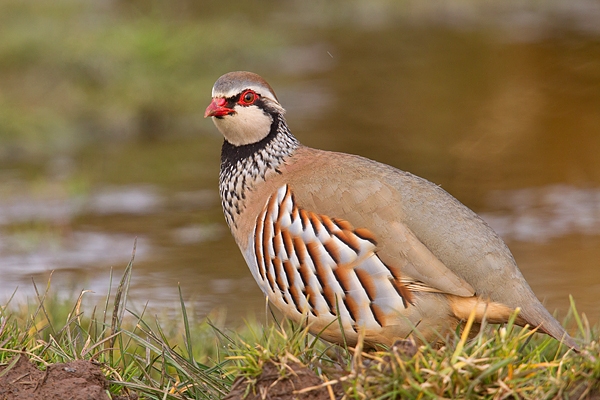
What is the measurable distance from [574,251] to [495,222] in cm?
84

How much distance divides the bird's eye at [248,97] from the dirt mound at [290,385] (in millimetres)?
1765

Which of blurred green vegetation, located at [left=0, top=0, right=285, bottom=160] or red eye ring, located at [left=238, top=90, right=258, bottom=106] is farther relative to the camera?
blurred green vegetation, located at [left=0, top=0, right=285, bottom=160]

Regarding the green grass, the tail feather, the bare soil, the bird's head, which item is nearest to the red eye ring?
the bird's head

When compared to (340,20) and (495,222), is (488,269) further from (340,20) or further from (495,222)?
(340,20)

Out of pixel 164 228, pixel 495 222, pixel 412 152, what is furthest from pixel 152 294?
pixel 412 152

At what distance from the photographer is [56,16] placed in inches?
671

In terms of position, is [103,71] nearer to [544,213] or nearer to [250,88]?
[544,213]

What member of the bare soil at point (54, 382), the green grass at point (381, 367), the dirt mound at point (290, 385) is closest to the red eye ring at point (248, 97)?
the green grass at point (381, 367)

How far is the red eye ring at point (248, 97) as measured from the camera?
488 centimetres

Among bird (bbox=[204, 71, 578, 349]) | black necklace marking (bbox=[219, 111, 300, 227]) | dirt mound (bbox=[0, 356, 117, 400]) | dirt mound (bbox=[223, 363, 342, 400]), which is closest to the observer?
dirt mound (bbox=[223, 363, 342, 400])

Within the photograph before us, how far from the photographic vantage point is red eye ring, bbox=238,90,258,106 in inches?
192

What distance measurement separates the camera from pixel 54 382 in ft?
12.0

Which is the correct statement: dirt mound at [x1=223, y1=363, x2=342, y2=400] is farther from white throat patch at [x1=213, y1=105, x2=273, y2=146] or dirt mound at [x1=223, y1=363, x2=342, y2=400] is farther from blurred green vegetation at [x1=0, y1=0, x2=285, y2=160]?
blurred green vegetation at [x1=0, y1=0, x2=285, y2=160]

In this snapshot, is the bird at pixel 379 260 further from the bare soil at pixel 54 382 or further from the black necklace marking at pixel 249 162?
the bare soil at pixel 54 382
